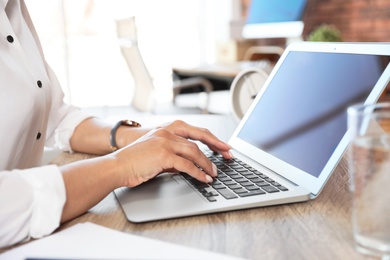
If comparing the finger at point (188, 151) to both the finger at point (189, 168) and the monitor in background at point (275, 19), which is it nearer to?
the finger at point (189, 168)

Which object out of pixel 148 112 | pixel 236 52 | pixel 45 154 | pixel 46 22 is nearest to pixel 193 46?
pixel 236 52

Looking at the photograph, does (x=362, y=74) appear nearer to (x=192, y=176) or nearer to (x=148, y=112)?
(x=192, y=176)

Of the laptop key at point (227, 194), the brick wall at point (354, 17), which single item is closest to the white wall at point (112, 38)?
the brick wall at point (354, 17)

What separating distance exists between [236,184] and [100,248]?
0.25m

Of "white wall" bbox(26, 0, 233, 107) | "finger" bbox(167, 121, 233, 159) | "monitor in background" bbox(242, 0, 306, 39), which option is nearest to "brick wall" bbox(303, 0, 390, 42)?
"monitor in background" bbox(242, 0, 306, 39)

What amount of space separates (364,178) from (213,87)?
10.8 feet

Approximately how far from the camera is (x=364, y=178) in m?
0.49

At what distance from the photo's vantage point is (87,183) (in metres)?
0.64

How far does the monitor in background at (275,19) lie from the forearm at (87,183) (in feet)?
10.0

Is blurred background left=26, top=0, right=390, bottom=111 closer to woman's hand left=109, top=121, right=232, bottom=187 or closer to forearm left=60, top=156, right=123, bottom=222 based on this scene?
woman's hand left=109, top=121, right=232, bottom=187

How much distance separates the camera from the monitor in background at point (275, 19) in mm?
3535

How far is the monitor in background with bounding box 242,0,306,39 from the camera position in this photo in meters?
3.54

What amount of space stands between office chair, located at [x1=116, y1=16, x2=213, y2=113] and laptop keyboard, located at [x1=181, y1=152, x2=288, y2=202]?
7.27 ft

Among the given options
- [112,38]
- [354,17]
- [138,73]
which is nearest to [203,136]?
[138,73]
